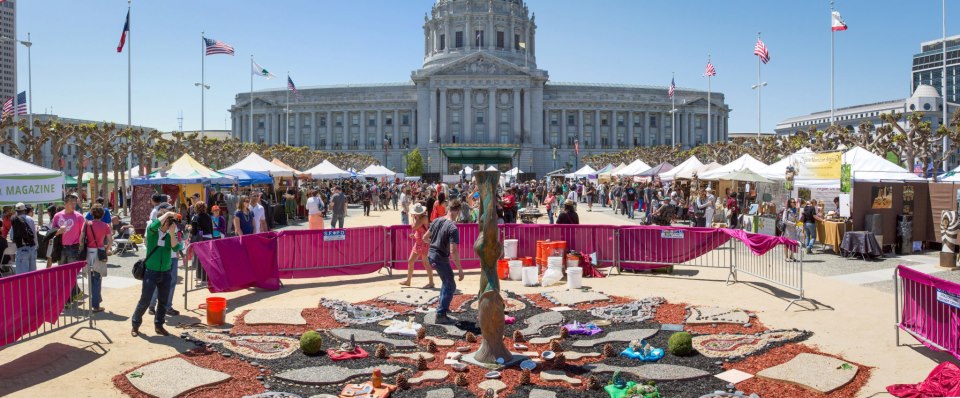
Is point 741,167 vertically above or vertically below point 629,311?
above

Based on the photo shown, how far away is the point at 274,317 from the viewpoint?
10969 millimetres

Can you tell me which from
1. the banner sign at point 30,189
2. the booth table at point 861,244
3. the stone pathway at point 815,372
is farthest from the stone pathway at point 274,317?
the booth table at point 861,244

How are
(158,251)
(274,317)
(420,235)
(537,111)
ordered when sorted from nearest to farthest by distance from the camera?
(158,251) → (274,317) → (420,235) → (537,111)

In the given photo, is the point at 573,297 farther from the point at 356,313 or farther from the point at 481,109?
the point at 481,109

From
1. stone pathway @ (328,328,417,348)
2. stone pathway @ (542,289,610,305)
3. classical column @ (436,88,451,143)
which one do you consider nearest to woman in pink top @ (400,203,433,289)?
stone pathway @ (542,289,610,305)

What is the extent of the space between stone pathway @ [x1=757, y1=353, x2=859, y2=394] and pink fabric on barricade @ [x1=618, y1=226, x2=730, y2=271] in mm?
7080

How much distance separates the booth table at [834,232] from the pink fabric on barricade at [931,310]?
1075 centimetres

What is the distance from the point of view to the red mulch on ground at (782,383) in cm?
743

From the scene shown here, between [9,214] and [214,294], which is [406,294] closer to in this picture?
[214,294]

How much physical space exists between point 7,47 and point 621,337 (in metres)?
83.7

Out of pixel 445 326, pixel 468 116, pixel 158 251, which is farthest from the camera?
pixel 468 116

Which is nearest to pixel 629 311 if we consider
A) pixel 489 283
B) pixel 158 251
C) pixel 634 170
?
pixel 489 283

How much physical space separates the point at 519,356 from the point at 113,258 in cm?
1404

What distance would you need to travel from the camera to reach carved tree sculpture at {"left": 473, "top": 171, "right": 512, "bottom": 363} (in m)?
8.54
